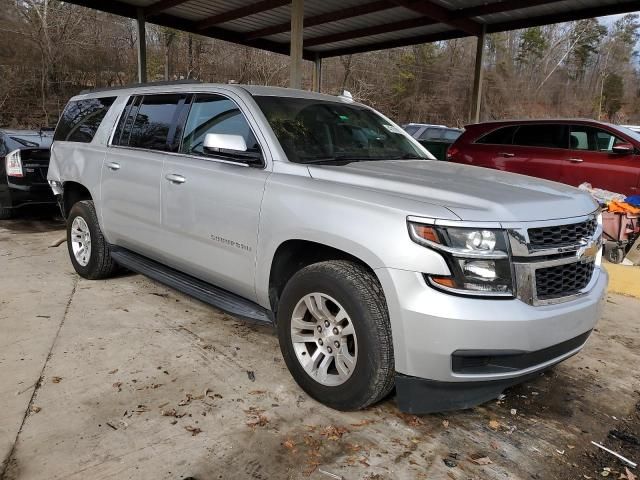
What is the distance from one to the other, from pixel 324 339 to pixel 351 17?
973cm

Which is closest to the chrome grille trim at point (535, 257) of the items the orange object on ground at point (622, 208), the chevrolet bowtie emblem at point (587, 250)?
the chevrolet bowtie emblem at point (587, 250)

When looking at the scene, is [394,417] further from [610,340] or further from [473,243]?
[610,340]

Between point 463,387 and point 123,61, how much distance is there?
1216 inches

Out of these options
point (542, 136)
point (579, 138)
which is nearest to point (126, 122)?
point (542, 136)

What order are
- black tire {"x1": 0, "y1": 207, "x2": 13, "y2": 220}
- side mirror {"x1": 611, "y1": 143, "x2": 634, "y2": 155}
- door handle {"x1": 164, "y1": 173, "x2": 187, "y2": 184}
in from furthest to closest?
black tire {"x1": 0, "y1": 207, "x2": 13, "y2": 220} < side mirror {"x1": 611, "y1": 143, "x2": 634, "y2": 155} < door handle {"x1": 164, "y1": 173, "x2": 187, "y2": 184}

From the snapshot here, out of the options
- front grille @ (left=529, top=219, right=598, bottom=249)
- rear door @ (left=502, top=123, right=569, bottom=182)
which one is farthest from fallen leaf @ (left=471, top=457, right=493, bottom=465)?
rear door @ (left=502, top=123, right=569, bottom=182)

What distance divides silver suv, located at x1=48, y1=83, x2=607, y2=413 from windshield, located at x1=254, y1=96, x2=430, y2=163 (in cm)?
2

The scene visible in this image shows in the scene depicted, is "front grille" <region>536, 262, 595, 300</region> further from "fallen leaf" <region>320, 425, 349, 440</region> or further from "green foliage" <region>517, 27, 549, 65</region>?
"green foliage" <region>517, 27, 549, 65</region>

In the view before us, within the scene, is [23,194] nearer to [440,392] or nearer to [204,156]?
[204,156]

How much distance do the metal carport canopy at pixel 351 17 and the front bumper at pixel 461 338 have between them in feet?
26.1

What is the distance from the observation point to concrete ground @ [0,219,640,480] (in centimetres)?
252

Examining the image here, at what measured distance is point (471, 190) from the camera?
2820 mm

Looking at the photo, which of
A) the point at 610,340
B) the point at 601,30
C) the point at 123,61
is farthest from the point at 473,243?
the point at 601,30

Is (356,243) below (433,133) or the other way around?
below
